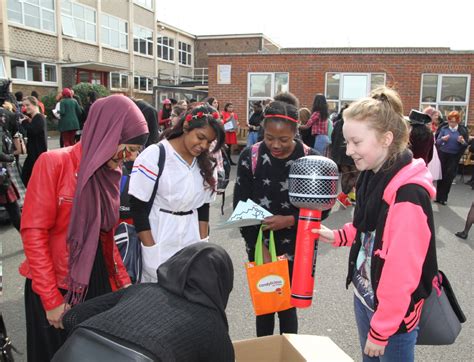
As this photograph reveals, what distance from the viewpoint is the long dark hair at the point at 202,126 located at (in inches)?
99.0

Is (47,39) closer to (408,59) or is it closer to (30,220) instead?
(408,59)

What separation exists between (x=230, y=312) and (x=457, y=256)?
10.8ft

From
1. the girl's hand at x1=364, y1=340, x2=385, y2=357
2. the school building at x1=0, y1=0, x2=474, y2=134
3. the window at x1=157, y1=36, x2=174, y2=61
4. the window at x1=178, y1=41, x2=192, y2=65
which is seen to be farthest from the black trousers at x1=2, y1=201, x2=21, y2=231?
the window at x1=178, y1=41, x2=192, y2=65

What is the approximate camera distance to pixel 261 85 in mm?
16188

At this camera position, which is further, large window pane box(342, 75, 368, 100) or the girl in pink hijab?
large window pane box(342, 75, 368, 100)

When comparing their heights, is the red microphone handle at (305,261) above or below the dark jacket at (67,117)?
below

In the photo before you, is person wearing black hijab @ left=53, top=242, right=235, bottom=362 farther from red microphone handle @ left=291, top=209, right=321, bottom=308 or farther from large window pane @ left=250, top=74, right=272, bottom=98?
large window pane @ left=250, top=74, right=272, bottom=98

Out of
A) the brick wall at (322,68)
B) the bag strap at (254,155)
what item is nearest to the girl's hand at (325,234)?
the bag strap at (254,155)

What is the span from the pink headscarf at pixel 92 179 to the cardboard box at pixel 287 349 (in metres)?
0.81

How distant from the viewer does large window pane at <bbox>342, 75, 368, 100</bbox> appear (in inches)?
607

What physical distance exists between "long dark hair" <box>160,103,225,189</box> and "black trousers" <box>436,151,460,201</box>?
294 inches

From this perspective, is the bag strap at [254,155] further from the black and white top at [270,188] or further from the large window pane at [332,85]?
the large window pane at [332,85]

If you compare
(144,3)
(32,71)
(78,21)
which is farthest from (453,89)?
(144,3)

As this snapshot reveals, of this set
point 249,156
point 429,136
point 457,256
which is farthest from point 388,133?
point 429,136
